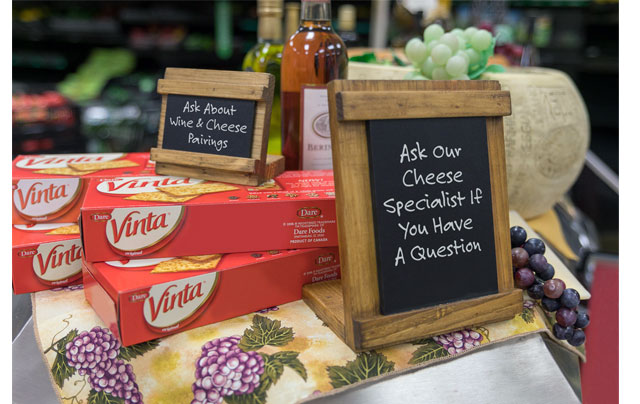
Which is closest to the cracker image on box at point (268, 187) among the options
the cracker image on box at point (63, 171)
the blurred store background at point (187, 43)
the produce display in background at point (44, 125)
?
the cracker image on box at point (63, 171)

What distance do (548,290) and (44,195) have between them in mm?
807

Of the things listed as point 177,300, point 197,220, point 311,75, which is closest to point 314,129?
point 311,75

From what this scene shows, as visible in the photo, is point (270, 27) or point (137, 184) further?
point (270, 27)

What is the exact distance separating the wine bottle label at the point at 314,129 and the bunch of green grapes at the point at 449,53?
22 cm

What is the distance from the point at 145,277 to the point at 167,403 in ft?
0.51

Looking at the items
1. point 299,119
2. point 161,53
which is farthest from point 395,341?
point 161,53

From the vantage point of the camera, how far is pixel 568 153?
112cm

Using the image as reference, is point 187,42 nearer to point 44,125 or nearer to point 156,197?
point 44,125

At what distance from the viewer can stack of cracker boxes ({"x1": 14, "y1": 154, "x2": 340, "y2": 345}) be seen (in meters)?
0.61

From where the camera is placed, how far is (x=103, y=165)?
35.4 inches

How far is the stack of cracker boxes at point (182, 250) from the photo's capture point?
0.61m

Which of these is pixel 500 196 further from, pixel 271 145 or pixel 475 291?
pixel 271 145

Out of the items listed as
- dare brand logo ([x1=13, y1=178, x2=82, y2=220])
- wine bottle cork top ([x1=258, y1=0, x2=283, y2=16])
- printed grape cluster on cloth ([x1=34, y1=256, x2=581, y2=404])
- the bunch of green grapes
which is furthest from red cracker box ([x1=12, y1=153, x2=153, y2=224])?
the bunch of green grapes

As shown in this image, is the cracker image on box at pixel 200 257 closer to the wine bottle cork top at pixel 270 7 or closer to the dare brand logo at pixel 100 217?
the dare brand logo at pixel 100 217
